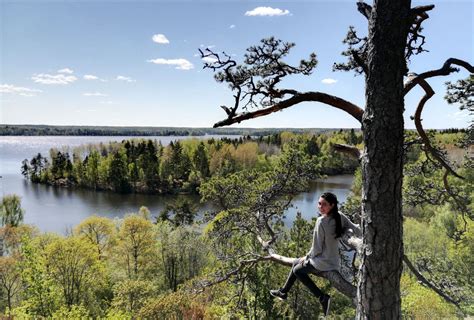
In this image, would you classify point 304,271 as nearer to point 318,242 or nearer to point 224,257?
point 318,242

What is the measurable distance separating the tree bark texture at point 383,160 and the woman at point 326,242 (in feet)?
1.87

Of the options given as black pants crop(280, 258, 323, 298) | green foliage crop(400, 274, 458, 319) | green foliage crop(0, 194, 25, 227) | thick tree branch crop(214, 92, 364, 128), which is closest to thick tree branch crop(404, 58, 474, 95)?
thick tree branch crop(214, 92, 364, 128)

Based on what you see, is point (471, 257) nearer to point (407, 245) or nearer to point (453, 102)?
point (407, 245)

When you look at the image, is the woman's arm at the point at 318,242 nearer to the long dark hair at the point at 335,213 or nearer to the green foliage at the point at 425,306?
the long dark hair at the point at 335,213

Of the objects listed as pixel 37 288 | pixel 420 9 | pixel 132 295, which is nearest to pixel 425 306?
pixel 132 295

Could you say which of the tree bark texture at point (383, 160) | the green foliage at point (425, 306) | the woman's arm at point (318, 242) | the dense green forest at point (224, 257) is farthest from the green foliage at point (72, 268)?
the tree bark texture at point (383, 160)

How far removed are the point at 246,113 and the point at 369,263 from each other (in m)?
1.47

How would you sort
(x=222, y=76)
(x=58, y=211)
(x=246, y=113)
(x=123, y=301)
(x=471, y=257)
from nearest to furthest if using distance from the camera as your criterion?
(x=246, y=113) → (x=222, y=76) → (x=471, y=257) → (x=123, y=301) → (x=58, y=211)

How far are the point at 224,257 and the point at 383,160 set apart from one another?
284 centimetres

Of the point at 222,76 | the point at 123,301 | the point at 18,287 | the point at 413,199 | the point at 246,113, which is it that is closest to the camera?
the point at 246,113

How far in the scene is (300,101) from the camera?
2861mm

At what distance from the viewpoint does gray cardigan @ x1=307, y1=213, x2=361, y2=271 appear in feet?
9.87

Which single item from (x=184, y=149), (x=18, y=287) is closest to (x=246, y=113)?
(x=18, y=287)

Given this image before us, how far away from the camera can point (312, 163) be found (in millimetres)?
6496
